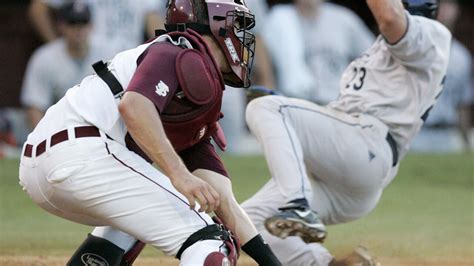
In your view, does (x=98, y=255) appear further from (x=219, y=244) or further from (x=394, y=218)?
(x=394, y=218)

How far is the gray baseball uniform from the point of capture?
20.8 ft

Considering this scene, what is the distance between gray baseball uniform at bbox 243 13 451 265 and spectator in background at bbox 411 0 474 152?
6953 mm

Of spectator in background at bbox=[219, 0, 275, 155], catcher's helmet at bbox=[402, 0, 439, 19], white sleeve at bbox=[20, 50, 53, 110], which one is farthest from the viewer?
spectator in background at bbox=[219, 0, 275, 155]

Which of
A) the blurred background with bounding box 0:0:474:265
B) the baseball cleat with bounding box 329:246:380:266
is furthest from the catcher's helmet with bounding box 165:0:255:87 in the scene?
the blurred background with bounding box 0:0:474:265

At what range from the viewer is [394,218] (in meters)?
9.88

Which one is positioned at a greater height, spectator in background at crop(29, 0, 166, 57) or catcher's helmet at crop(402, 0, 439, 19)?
catcher's helmet at crop(402, 0, 439, 19)

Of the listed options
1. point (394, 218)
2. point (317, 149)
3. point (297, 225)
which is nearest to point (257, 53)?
point (394, 218)

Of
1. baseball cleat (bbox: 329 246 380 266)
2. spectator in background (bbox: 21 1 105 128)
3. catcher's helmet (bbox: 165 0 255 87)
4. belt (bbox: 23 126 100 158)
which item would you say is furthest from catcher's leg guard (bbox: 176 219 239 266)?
spectator in background (bbox: 21 1 105 128)

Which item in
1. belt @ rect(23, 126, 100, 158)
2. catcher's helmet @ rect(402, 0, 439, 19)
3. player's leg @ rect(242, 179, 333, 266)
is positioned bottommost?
player's leg @ rect(242, 179, 333, 266)

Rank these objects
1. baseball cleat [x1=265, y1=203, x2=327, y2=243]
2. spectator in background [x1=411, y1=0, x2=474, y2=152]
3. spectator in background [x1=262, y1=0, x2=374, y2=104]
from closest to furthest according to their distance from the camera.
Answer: baseball cleat [x1=265, y1=203, x2=327, y2=243], spectator in background [x1=262, y1=0, x2=374, y2=104], spectator in background [x1=411, y1=0, x2=474, y2=152]

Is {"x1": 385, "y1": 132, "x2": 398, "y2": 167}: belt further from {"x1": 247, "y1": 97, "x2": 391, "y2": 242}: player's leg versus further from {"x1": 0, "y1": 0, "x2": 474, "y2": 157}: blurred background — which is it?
{"x1": 0, "y1": 0, "x2": 474, "y2": 157}: blurred background

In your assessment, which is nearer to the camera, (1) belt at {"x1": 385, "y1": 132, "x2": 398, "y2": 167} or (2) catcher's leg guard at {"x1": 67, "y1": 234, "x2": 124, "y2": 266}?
(2) catcher's leg guard at {"x1": 67, "y1": 234, "x2": 124, "y2": 266}

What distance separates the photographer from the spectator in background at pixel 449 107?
13.8 m

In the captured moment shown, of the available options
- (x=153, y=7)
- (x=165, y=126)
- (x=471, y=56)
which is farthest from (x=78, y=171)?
(x=471, y=56)
